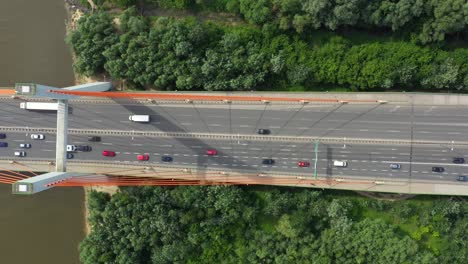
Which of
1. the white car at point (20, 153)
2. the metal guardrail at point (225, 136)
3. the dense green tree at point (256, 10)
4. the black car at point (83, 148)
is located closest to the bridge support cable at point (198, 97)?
the metal guardrail at point (225, 136)

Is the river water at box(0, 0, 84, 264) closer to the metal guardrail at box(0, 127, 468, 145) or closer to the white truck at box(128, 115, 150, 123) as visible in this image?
Answer: the metal guardrail at box(0, 127, 468, 145)

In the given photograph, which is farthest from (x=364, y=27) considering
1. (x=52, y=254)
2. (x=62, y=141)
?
(x=52, y=254)

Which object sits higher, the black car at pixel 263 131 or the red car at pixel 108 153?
the black car at pixel 263 131

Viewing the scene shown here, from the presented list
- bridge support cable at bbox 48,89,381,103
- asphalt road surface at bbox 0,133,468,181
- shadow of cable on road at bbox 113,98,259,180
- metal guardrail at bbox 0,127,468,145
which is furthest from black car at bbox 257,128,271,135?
shadow of cable on road at bbox 113,98,259,180

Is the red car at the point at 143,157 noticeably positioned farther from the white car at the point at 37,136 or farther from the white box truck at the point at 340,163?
the white box truck at the point at 340,163

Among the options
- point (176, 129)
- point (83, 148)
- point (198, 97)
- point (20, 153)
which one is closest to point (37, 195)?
point (20, 153)

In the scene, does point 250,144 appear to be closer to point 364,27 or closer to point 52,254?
point 364,27

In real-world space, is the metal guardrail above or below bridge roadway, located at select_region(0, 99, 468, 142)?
below
